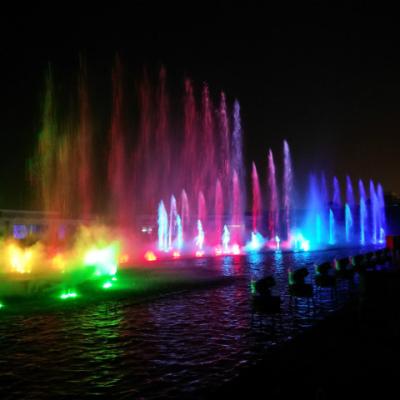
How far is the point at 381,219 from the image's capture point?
5812 cm

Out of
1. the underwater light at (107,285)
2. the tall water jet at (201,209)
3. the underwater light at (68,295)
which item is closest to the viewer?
→ the underwater light at (68,295)

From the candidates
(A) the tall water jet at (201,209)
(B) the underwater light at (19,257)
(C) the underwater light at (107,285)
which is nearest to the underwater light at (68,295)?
(C) the underwater light at (107,285)

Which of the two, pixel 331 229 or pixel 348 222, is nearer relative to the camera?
pixel 331 229

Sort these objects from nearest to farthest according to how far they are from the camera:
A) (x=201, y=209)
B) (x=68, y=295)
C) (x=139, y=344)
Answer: (x=139, y=344), (x=68, y=295), (x=201, y=209)

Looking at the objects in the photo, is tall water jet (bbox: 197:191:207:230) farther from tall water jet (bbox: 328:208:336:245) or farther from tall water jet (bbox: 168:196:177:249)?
tall water jet (bbox: 328:208:336:245)

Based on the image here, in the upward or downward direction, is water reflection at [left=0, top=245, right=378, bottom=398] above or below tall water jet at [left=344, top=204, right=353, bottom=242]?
below

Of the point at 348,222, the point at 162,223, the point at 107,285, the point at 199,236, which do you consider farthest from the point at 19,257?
the point at 348,222

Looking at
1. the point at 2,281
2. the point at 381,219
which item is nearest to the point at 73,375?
the point at 2,281

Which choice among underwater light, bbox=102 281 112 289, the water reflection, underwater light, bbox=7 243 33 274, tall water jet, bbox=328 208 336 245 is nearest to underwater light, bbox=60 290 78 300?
the water reflection

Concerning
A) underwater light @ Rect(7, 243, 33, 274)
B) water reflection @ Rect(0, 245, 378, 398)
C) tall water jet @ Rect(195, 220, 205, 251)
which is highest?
tall water jet @ Rect(195, 220, 205, 251)

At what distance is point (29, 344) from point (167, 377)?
2.98m

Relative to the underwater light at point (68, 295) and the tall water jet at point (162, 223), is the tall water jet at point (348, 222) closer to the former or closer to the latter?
the tall water jet at point (162, 223)

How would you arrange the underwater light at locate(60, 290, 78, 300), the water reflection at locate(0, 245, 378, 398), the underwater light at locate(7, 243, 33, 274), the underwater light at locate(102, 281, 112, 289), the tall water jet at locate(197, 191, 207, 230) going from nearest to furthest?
the water reflection at locate(0, 245, 378, 398), the underwater light at locate(60, 290, 78, 300), the underwater light at locate(102, 281, 112, 289), the underwater light at locate(7, 243, 33, 274), the tall water jet at locate(197, 191, 207, 230)

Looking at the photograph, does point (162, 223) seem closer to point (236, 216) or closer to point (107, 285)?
point (236, 216)
